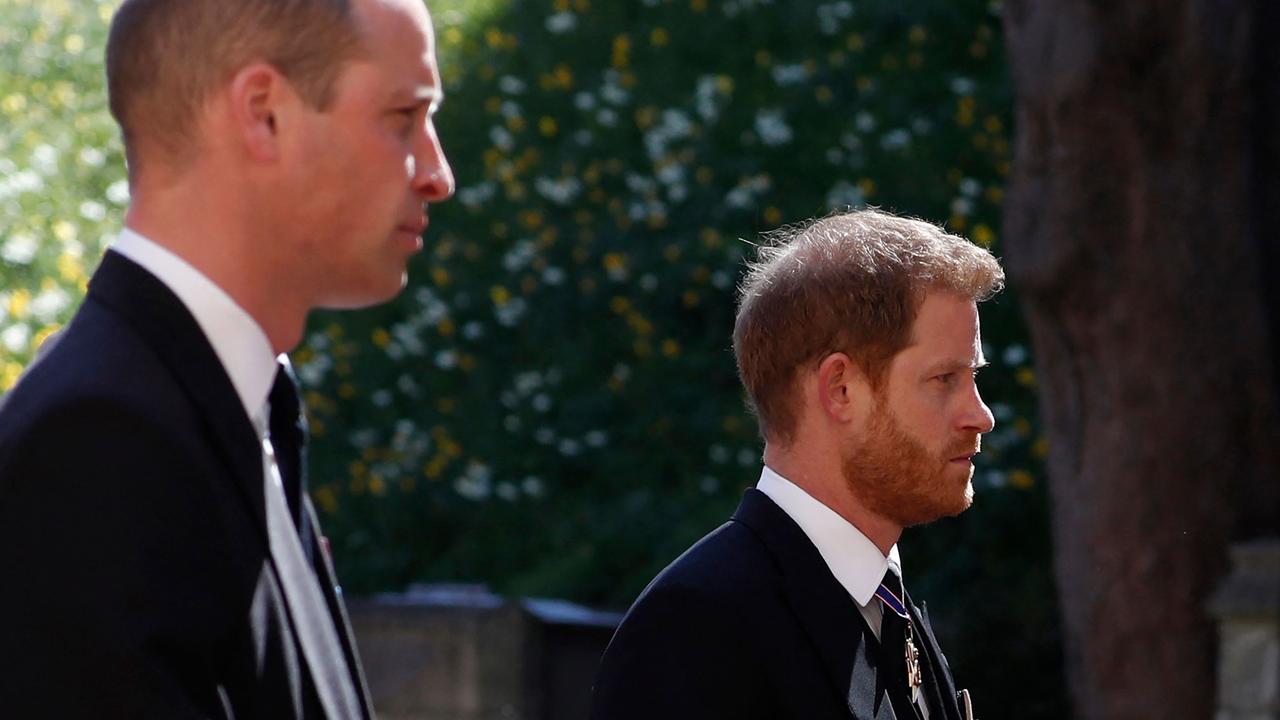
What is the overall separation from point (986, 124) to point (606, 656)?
7102mm

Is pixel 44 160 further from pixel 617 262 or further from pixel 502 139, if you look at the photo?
pixel 617 262

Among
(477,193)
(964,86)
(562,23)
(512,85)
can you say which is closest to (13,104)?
(477,193)

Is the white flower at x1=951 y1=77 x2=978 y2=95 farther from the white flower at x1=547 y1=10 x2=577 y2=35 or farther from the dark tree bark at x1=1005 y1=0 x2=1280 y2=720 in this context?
the dark tree bark at x1=1005 y1=0 x2=1280 y2=720

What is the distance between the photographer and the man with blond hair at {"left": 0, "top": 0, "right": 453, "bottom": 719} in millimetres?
1427

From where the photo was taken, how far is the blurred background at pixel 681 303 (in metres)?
6.30

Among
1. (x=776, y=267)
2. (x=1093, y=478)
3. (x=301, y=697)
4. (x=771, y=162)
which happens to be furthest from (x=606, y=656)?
(x=771, y=162)

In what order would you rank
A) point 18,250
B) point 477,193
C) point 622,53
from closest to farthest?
point 18,250
point 477,193
point 622,53

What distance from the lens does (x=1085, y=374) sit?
21.1 feet

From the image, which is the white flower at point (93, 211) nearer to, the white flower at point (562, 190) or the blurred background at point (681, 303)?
the blurred background at point (681, 303)

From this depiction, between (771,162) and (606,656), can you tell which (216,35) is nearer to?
(606,656)

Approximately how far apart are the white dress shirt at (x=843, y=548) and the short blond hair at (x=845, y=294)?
94 mm

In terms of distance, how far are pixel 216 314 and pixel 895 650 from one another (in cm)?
125

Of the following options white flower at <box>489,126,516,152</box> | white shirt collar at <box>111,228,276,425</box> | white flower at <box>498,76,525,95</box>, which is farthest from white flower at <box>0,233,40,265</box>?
white shirt collar at <box>111,228,276,425</box>

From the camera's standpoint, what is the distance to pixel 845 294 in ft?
8.42
